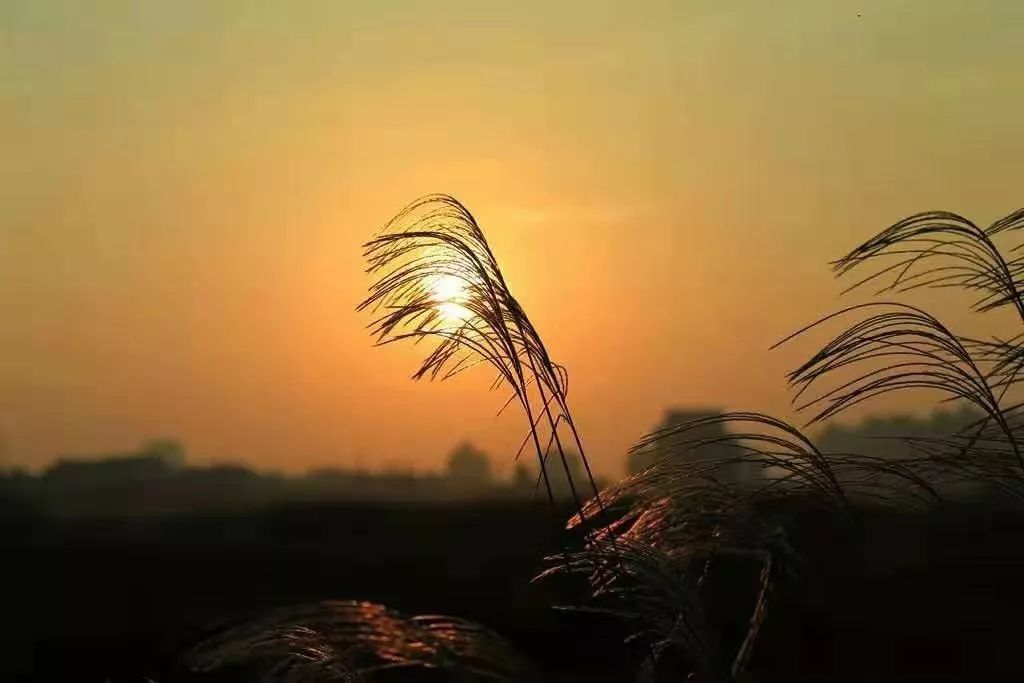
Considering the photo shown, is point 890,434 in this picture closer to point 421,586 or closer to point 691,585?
point 691,585

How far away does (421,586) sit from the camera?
440cm

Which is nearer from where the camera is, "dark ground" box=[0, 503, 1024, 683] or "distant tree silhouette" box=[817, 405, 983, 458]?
"distant tree silhouette" box=[817, 405, 983, 458]

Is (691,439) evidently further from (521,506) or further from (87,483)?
(87,483)

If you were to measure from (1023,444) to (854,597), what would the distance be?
1.68 meters

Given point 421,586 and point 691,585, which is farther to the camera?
point 421,586

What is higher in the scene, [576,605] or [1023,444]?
[1023,444]

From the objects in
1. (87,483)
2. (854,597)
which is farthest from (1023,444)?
(87,483)

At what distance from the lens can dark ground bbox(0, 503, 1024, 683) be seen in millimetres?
2682

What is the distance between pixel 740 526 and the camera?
1.65 metres

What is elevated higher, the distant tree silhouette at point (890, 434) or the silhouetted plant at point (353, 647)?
the distant tree silhouette at point (890, 434)

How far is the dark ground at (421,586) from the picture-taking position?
8.80 feet

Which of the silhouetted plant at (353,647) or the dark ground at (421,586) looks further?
the dark ground at (421,586)

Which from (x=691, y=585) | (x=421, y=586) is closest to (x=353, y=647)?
(x=691, y=585)

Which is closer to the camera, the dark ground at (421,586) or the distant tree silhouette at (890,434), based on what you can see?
the distant tree silhouette at (890,434)
